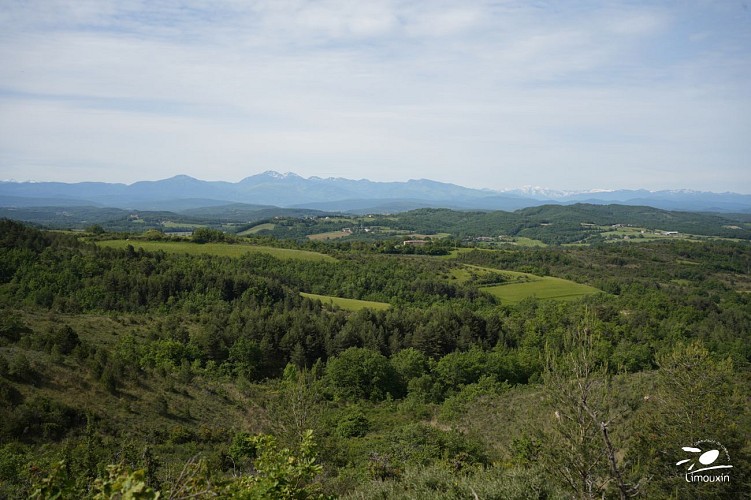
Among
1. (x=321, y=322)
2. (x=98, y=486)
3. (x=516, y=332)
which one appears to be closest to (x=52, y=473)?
(x=98, y=486)

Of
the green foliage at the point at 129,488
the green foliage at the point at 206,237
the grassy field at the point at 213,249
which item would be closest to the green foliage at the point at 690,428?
the green foliage at the point at 129,488

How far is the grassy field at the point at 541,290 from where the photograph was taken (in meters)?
77.7

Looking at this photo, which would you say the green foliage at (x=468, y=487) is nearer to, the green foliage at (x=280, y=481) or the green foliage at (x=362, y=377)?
the green foliage at (x=280, y=481)

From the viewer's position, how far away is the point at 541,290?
267ft

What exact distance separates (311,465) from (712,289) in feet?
352

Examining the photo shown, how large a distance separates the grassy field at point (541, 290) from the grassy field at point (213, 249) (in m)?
33.1

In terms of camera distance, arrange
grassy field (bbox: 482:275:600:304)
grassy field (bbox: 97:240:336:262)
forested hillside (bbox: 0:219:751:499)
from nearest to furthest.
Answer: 1. forested hillside (bbox: 0:219:751:499)
2. grassy field (bbox: 482:275:600:304)
3. grassy field (bbox: 97:240:336:262)

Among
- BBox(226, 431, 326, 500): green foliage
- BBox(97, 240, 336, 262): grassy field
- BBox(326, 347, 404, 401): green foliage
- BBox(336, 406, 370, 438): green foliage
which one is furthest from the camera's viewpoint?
BBox(97, 240, 336, 262): grassy field

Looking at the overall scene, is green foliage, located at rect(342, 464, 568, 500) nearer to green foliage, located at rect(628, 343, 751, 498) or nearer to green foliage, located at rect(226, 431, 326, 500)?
green foliage, located at rect(628, 343, 751, 498)

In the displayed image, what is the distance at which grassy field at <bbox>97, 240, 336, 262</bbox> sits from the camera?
81000 millimetres

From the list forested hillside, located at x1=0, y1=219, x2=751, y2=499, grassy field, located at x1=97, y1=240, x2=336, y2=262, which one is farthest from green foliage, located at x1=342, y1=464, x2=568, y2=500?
grassy field, located at x1=97, y1=240, x2=336, y2=262

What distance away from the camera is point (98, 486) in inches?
187

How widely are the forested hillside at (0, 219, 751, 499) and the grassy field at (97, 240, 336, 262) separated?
89 centimetres

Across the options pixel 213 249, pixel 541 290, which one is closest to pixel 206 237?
pixel 213 249
